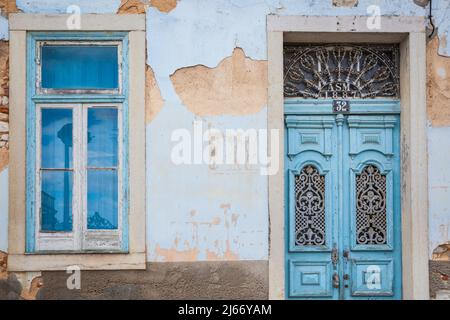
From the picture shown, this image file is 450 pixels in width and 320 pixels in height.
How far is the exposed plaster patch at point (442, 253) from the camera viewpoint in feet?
18.2

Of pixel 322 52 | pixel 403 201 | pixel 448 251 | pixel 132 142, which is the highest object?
pixel 322 52

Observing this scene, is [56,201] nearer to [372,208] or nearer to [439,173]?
[372,208]

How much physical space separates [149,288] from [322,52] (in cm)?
253

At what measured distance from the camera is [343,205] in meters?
5.76

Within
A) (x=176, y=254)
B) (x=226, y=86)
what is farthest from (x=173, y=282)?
(x=226, y=86)

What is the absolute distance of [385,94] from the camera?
5836 millimetres

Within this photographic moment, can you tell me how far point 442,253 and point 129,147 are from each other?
2776mm

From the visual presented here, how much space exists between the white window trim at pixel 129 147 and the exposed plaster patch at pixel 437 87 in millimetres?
2425

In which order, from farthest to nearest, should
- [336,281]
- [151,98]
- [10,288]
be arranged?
[336,281]
[151,98]
[10,288]

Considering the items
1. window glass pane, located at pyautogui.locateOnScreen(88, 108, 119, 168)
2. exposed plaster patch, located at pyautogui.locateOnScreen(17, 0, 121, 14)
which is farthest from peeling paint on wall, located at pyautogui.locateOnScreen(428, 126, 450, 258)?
exposed plaster patch, located at pyautogui.locateOnScreen(17, 0, 121, 14)

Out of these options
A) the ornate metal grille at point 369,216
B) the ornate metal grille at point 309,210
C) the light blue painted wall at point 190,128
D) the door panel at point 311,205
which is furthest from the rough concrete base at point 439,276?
the ornate metal grille at point 309,210
